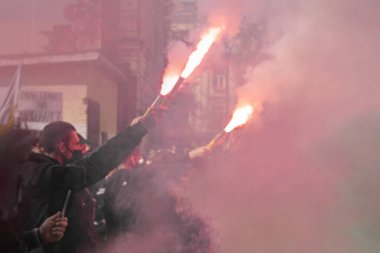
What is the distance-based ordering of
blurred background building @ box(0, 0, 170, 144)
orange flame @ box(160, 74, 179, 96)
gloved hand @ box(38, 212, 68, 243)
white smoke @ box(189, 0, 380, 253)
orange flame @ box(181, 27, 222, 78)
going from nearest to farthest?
gloved hand @ box(38, 212, 68, 243), orange flame @ box(160, 74, 179, 96), orange flame @ box(181, 27, 222, 78), white smoke @ box(189, 0, 380, 253), blurred background building @ box(0, 0, 170, 144)

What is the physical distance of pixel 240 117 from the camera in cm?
628

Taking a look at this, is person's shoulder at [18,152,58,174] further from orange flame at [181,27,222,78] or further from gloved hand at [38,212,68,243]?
orange flame at [181,27,222,78]

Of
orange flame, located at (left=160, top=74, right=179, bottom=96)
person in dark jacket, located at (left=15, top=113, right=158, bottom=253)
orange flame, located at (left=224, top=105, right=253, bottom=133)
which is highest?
orange flame, located at (left=160, top=74, right=179, bottom=96)

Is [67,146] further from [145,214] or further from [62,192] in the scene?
[145,214]

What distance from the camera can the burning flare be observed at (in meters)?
3.91

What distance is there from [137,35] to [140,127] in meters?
9.95

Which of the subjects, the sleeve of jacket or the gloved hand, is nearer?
the gloved hand

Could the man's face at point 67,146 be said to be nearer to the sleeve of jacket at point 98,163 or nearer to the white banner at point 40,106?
the sleeve of jacket at point 98,163

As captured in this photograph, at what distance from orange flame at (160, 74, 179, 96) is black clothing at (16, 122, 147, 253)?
0.77m

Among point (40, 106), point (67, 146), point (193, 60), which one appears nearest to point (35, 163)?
point (67, 146)

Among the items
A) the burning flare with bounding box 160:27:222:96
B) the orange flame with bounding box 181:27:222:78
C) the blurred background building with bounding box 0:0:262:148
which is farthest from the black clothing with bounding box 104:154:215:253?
the blurred background building with bounding box 0:0:262:148

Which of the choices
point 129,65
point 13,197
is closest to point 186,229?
point 13,197

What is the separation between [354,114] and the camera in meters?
5.94

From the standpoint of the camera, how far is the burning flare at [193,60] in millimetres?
3907
